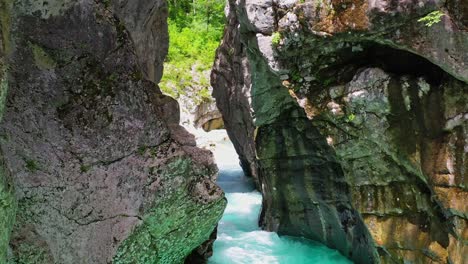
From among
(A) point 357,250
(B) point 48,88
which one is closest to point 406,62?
(A) point 357,250

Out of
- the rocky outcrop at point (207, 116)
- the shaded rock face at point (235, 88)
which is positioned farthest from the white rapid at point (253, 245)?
the rocky outcrop at point (207, 116)

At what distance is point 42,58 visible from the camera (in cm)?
651

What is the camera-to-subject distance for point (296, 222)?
1155 centimetres

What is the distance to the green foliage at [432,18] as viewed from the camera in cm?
620

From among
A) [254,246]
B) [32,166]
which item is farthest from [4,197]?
[254,246]

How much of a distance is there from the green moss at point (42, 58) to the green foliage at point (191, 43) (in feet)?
46.7

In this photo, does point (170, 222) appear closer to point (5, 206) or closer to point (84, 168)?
point (84, 168)

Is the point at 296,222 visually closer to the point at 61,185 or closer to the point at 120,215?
the point at 120,215

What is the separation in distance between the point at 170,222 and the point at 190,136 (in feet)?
6.10

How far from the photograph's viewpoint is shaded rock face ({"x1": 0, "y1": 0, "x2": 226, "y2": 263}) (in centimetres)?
648

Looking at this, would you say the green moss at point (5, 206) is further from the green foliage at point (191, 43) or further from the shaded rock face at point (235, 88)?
the green foliage at point (191, 43)

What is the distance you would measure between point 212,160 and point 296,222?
14.7 feet

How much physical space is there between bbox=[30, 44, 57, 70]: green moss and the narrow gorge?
0.02m

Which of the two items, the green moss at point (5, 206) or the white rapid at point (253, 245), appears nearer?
the green moss at point (5, 206)
